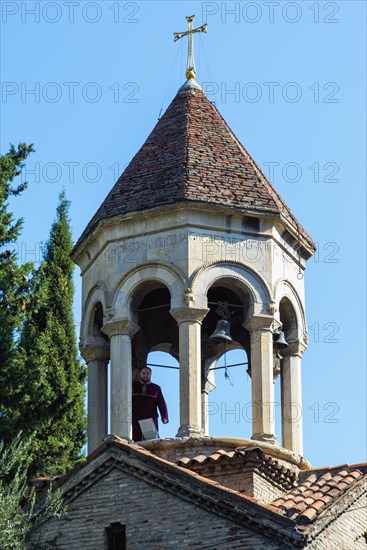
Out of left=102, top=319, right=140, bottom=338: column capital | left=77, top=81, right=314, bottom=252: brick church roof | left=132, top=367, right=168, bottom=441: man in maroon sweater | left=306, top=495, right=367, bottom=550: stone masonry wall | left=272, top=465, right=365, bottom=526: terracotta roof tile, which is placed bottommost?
left=306, top=495, right=367, bottom=550: stone masonry wall

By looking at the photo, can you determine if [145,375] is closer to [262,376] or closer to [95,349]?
[95,349]

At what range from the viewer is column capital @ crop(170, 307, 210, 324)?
93.6ft

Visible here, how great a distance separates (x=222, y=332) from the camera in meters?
29.4

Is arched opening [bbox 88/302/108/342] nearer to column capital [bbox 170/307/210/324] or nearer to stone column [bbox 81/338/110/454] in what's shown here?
stone column [bbox 81/338/110/454]

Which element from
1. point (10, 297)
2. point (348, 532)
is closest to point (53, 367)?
point (10, 297)

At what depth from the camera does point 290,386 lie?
2988 centimetres

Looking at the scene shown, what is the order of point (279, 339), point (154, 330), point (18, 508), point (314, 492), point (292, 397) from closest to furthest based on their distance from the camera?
point (18, 508) < point (314, 492) < point (279, 339) < point (292, 397) < point (154, 330)

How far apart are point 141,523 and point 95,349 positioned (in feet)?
15.4

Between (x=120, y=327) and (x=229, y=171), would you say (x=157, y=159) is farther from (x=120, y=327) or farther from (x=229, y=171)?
(x=120, y=327)

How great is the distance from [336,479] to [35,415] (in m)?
6.60

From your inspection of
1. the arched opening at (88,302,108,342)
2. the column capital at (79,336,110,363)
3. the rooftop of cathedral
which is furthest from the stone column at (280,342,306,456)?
the arched opening at (88,302,108,342)

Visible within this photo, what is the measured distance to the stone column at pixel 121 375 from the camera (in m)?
28.4

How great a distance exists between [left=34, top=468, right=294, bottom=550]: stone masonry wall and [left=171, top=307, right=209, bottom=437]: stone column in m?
1.77

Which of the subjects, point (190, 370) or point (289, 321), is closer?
point (190, 370)
